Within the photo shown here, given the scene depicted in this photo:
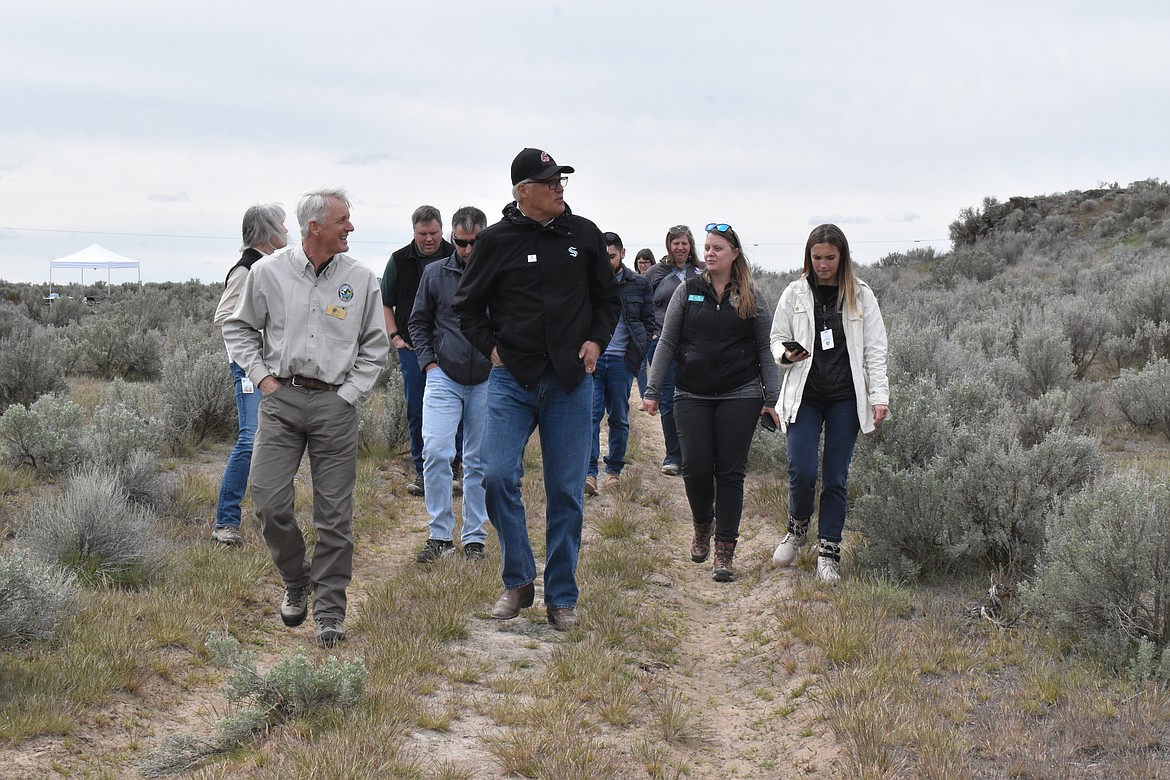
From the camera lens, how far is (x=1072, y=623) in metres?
4.34

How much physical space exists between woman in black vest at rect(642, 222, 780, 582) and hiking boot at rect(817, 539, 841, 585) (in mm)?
588

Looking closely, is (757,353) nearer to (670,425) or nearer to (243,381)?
(243,381)

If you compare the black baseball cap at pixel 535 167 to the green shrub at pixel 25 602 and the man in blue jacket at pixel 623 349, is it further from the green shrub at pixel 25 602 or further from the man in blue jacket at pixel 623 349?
A: the man in blue jacket at pixel 623 349

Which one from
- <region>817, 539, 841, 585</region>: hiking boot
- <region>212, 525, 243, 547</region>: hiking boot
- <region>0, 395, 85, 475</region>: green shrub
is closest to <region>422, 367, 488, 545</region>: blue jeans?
<region>212, 525, 243, 547</region>: hiking boot

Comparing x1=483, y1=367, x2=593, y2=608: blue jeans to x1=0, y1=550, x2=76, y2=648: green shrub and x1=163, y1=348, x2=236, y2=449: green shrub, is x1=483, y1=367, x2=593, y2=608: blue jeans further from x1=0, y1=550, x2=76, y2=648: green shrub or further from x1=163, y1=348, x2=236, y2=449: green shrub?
x1=163, y1=348, x2=236, y2=449: green shrub

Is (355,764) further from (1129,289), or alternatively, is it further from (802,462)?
(1129,289)

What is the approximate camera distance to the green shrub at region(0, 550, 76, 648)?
4.04 meters

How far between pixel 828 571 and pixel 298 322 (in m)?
3.34

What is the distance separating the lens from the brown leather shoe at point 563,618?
505cm

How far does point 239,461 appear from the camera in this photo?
20.1 ft

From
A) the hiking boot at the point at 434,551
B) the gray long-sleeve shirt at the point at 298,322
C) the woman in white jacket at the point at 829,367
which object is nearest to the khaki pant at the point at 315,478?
the gray long-sleeve shirt at the point at 298,322

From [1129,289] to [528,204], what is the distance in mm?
11938

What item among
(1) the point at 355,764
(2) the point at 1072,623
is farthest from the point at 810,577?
(1) the point at 355,764

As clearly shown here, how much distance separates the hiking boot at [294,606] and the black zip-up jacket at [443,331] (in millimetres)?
1833
